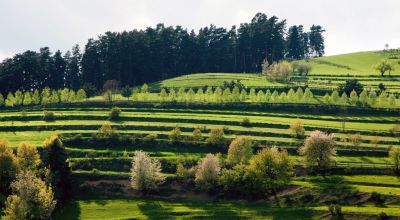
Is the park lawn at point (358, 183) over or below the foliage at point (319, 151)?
below

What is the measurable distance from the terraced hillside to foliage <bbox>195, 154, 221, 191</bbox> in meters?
4.66

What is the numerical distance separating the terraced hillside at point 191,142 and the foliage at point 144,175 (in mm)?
3270

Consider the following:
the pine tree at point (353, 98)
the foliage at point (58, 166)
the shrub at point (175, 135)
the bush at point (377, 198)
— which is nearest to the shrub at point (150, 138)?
the shrub at point (175, 135)

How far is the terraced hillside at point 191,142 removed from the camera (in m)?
91.9

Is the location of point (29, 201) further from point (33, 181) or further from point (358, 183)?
point (358, 183)

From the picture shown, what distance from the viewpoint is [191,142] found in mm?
119000

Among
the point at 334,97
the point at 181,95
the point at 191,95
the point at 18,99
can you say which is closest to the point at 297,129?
the point at 334,97

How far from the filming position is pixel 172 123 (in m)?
132

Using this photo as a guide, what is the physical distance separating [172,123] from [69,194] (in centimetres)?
4165

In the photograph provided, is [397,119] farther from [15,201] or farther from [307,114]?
[15,201]

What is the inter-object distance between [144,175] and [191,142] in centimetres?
2373

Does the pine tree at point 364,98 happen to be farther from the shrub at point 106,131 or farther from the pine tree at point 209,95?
the shrub at point 106,131

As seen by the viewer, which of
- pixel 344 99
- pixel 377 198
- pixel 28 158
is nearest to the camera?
pixel 377 198

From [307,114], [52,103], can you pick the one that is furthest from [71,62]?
[307,114]
